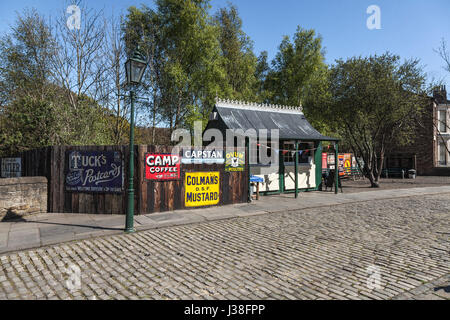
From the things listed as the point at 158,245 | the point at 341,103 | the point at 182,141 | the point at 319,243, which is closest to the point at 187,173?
the point at 158,245

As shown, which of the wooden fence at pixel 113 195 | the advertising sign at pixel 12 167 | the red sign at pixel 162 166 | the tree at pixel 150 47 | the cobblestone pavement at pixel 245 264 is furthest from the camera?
the tree at pixel 150 47

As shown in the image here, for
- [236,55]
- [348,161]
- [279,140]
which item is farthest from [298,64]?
[279,140]

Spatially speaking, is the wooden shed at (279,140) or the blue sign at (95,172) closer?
the blue sign at (95,172)

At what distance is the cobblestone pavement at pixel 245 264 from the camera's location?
151 inches

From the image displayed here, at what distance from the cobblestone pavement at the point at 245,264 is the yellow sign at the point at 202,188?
8.30 feet

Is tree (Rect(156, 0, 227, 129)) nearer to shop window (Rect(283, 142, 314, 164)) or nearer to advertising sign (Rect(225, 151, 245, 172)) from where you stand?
shop window (Rect(283, 142, 314, 164))

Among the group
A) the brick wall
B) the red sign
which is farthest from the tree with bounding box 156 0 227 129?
the brick wall

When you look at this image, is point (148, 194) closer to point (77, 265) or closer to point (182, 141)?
point (77, 265)

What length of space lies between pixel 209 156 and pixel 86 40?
487 inches

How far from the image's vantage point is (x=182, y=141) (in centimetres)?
2677

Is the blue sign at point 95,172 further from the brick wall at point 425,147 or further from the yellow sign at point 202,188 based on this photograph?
the brick wall at point 425,147

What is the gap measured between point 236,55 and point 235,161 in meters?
23.7

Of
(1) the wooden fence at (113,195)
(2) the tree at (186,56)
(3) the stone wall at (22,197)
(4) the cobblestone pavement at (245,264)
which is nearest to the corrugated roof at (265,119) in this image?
(1) the wooden fence at (113,195)

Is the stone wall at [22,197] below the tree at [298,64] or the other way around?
below
